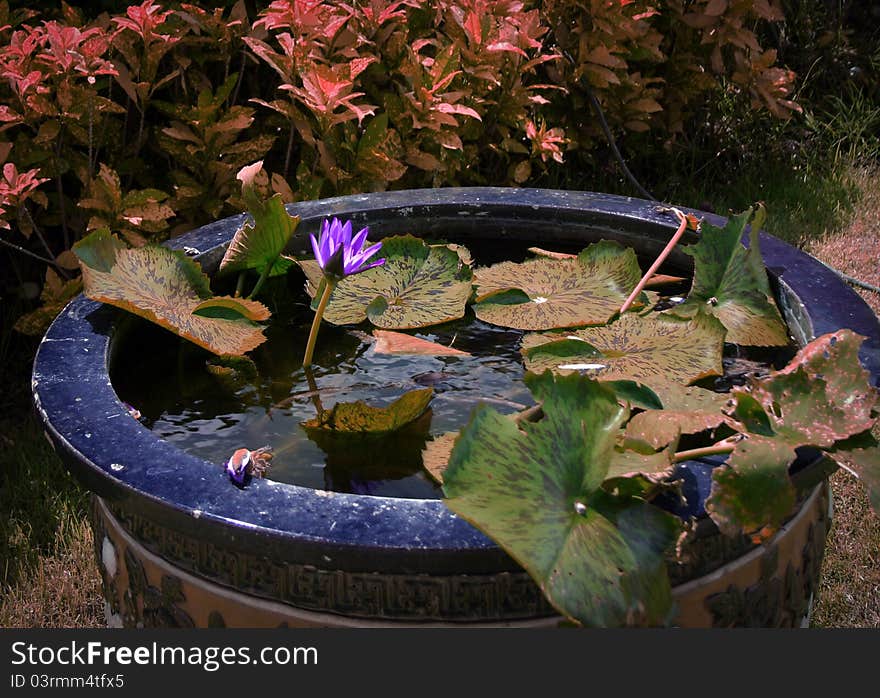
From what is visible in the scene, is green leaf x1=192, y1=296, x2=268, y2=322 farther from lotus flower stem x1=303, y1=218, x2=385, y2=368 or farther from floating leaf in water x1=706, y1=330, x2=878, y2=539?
floating leaf in water x1=706, y1=330, x2=878, y2=539

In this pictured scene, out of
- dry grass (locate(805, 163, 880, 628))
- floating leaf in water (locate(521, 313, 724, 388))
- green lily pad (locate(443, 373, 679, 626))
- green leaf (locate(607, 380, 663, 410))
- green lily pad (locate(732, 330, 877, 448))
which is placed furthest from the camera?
dry grass (locate(805, 163, 880, 628))

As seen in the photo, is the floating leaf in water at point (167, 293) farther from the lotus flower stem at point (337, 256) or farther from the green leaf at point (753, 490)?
the green leaf at point (753, 490)

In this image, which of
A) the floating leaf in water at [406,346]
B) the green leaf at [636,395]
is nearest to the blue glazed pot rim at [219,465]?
the green leaf at [636,395]

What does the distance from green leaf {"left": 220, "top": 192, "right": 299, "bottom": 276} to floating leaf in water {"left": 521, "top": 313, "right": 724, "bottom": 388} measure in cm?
40

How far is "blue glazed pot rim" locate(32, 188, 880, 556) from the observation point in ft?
3.25

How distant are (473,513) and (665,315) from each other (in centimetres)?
60

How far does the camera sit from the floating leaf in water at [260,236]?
153 cm

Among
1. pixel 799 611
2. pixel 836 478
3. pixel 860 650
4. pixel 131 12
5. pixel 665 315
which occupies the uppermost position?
pixel 131 12

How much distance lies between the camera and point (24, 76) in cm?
214

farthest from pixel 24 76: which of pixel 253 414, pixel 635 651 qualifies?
pixel 635 651

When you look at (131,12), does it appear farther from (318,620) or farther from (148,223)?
(318,620)

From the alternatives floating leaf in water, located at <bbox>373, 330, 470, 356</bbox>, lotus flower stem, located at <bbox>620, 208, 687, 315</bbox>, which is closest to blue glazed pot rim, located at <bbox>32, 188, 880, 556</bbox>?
lotus flower stem, located at <bbox>620, 208, 687, 315</bbox>

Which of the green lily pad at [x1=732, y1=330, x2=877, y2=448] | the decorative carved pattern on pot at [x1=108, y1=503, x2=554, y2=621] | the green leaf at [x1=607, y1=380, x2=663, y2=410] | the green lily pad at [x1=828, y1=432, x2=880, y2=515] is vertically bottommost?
the decorative carved pattern on pot at [x1=108, y1=503, x2=554, y2=621]

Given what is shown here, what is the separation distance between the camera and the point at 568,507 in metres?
0.99
